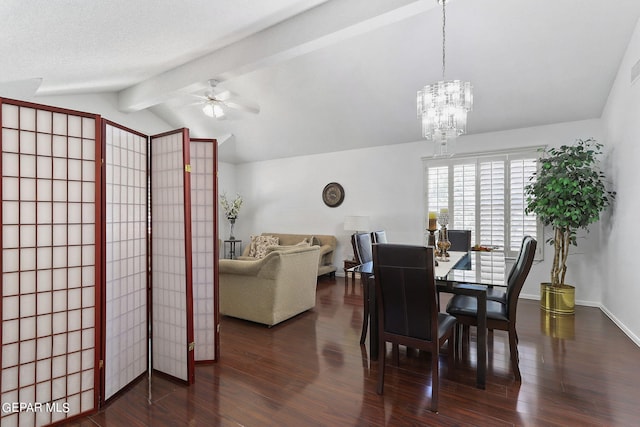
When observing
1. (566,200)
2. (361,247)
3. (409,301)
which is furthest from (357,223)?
(409,301)

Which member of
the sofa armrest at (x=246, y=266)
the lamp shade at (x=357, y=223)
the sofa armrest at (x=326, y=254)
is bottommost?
the sofa armrest at (x=326, y=254)

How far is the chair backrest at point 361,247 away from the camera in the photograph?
3.55 m

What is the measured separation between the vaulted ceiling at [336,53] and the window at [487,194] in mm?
558

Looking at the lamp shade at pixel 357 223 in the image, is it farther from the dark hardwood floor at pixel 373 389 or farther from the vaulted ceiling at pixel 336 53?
the dark hardwood floor at pixel 373 389

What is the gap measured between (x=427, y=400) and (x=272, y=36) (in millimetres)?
3526

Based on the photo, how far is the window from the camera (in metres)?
4.92

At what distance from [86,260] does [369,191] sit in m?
4.99

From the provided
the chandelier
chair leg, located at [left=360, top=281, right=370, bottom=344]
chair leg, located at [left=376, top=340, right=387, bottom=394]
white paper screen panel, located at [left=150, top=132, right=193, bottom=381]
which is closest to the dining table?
chair leg, located at [left=360, top=281, right=370, bottom=344]

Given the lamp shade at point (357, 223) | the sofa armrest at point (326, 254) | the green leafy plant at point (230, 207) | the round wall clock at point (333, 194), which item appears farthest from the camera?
the green leafy plant at point (230, 207)

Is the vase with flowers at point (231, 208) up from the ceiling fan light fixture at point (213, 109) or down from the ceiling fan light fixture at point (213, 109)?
down

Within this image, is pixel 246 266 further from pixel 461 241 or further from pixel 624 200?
pixel 624 200

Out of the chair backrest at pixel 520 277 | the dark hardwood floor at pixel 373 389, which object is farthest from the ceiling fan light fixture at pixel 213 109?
the chair backrest at pixel 520 277

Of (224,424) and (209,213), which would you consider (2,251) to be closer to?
(209,213)

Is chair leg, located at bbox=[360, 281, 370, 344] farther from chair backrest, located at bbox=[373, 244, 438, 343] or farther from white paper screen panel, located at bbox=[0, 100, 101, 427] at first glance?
white paper screen panel, located at bbox=[0, 100, 101, 427]
